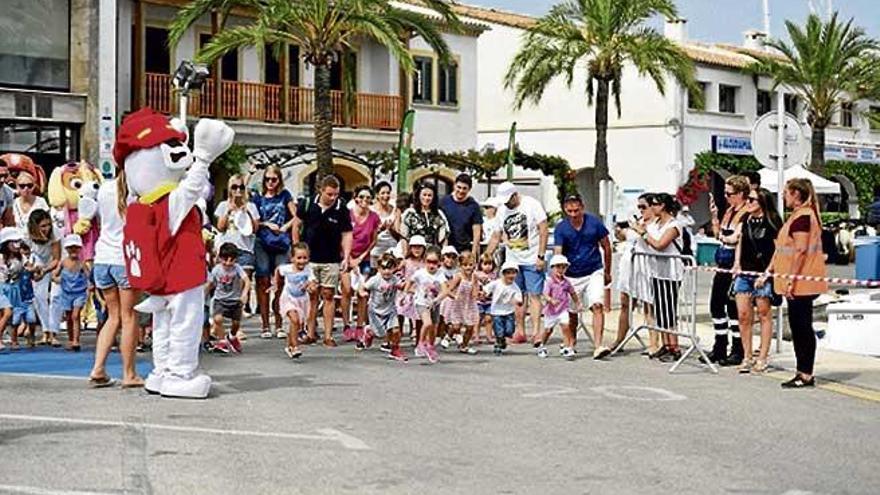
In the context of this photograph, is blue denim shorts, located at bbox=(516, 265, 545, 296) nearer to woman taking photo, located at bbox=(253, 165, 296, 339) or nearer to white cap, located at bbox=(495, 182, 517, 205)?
white cap, located at bbox=(495, 182, 517, 205)

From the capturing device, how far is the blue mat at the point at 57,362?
12164mm

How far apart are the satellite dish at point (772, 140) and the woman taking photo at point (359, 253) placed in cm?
442

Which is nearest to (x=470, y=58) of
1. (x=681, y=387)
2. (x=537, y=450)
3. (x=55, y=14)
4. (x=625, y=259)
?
(x=55, y=14)

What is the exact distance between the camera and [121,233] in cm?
1127

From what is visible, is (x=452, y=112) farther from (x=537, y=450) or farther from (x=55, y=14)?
(x=537, y=450)

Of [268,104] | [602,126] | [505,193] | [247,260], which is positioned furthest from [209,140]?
[602,126]

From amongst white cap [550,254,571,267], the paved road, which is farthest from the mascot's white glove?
white cap [550,254,571,267]

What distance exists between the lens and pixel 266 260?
15727 millimetres

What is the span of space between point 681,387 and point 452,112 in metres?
31.6

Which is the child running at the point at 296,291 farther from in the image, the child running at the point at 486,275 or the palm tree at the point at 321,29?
the palm tree at the point at 321,29

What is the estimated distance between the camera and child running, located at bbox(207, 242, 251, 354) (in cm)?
1346

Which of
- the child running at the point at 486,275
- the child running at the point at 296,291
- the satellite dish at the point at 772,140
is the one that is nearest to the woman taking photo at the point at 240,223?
the child running at the point at 296,291

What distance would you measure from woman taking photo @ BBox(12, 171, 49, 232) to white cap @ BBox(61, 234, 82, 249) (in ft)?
1.42

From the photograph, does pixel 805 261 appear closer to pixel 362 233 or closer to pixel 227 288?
pixel 362 233
